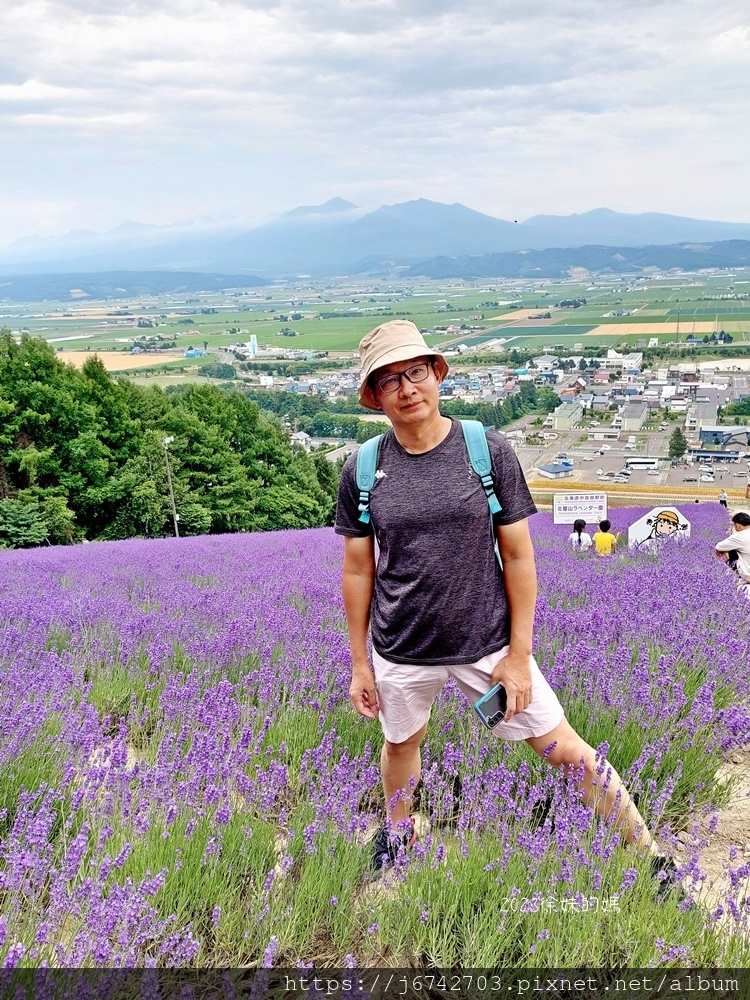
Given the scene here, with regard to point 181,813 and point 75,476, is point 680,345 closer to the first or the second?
point 75,476

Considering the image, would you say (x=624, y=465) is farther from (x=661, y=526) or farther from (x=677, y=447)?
(x=661, y=526)

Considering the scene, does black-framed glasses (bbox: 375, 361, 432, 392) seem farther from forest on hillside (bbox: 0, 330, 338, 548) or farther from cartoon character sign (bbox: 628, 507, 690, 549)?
forest on hillside (bbox: 0, 330, 338, 548)

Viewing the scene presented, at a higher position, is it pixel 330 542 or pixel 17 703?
pixel 17 703

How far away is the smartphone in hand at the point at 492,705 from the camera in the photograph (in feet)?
6.63

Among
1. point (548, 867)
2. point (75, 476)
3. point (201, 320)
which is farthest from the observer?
point (201, 320)

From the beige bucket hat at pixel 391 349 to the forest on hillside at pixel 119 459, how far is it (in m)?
19.6

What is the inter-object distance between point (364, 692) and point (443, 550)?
0.56m

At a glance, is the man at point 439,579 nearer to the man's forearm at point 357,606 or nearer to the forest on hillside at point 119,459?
the man's forearm at point 357,606

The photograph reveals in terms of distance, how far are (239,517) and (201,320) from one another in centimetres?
17251

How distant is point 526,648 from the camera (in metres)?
2.00

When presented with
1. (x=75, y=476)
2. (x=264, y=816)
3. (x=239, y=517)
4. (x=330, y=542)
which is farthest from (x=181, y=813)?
(x=239, y=517)

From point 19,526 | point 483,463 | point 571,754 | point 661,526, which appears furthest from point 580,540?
point 19,526

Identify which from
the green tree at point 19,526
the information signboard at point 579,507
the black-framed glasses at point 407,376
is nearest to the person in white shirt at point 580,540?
the information signboard at point 579,507

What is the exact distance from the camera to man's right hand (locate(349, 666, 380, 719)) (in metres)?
2.21
